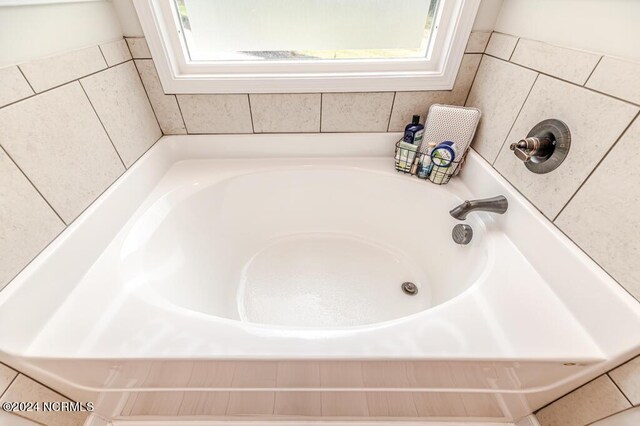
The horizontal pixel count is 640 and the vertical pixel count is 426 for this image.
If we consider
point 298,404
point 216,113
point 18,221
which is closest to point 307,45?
point 216,113

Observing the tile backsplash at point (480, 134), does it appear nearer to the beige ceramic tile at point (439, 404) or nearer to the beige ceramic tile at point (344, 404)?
the beige ceramic tile at point (439, 404)

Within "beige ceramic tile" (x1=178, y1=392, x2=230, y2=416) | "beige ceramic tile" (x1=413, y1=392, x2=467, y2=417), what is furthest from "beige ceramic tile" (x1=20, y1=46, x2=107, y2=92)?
"beige ceramic tile" (x1=413, y1=392, x2=467, y2=417)

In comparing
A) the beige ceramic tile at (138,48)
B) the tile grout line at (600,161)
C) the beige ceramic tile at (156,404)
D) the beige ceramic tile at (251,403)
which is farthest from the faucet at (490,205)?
the beige ceramic tile at (138,48)

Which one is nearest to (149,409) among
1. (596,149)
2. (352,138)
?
(352,138)

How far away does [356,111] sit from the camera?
1.08 m

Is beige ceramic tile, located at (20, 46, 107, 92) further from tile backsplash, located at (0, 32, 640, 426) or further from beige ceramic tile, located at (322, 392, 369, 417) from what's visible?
beige ceramic tile, located at (322, 392, 369, 417)

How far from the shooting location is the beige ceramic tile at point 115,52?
81cm

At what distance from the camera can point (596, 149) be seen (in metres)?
0.58

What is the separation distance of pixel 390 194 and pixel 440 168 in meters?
0.24

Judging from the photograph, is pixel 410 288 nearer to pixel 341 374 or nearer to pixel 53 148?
pixel 341 374

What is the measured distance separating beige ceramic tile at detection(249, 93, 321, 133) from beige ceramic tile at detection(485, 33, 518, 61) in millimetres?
630

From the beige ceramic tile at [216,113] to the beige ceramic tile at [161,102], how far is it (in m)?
0.03

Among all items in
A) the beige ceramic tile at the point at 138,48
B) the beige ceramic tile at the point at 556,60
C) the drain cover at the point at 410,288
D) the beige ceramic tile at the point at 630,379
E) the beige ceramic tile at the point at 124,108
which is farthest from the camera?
the drain cover at the point at 410,288

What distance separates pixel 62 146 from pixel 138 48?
1.62 ft
